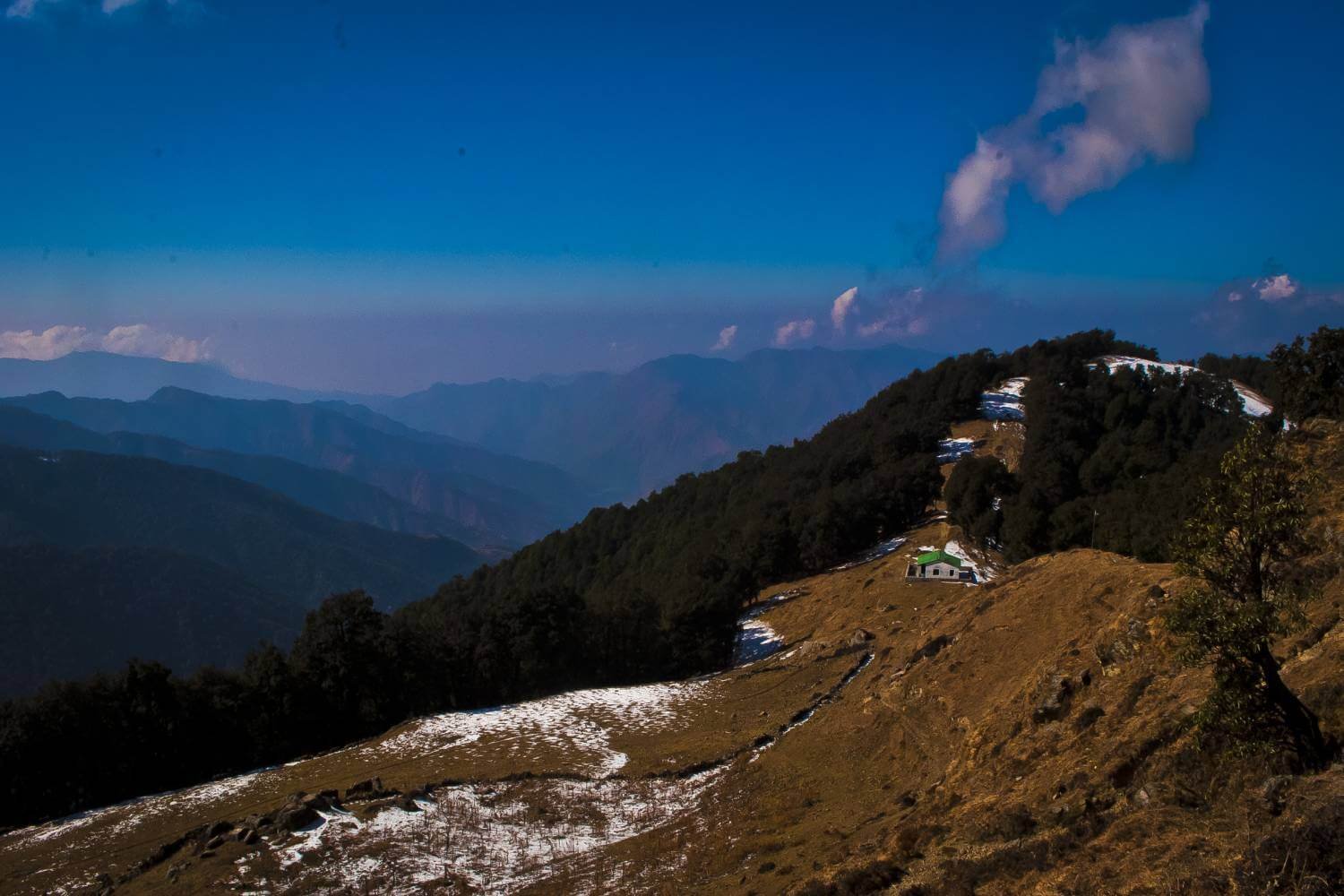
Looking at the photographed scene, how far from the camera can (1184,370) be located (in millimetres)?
105312

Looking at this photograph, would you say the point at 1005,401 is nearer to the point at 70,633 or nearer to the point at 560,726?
the point at 560,726

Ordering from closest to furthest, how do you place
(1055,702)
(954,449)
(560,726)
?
1. (1055,702)
2. (560,726)
3. (954,449)

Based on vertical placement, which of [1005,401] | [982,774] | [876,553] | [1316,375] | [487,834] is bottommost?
[487,834]

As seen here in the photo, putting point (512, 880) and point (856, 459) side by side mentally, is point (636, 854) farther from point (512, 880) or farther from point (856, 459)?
point (856, 459)

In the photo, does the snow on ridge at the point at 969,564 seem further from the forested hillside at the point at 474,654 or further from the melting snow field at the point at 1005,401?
the melting snow field at the point at 1005,401

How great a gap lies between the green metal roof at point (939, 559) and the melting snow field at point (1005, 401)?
154 ft

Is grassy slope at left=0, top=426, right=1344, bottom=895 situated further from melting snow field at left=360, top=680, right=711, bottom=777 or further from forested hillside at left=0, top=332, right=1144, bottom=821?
forested hillside at left=0, top=332, right=1144, bottom=821

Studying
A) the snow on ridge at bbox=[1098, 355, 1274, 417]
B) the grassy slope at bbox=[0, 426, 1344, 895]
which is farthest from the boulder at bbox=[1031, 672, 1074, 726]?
the snow on ridge at bbox=[1098, 355, 1274, 417]

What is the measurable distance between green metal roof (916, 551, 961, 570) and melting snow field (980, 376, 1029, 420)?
1846 inches

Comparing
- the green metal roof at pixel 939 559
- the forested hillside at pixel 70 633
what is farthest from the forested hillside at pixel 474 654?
the forested hillside at pixel 70 633

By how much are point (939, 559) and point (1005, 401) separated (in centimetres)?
5681

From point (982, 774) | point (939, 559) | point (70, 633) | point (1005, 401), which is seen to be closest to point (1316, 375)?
point (982, 774)

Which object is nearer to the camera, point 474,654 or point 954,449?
point 474,654

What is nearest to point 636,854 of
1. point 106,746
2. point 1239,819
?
point 1239,819
